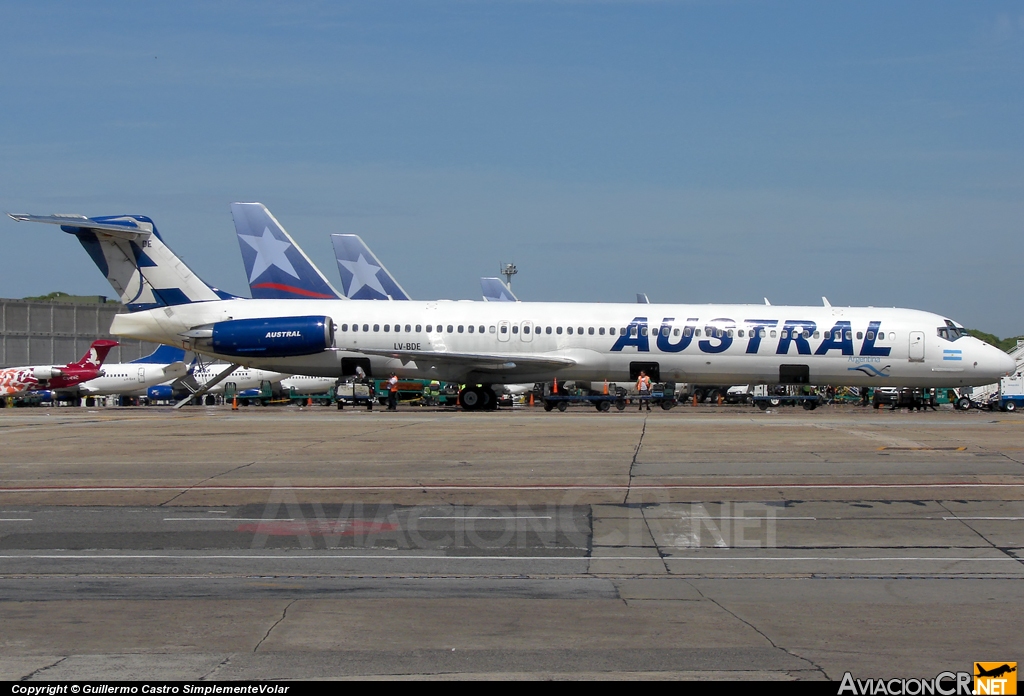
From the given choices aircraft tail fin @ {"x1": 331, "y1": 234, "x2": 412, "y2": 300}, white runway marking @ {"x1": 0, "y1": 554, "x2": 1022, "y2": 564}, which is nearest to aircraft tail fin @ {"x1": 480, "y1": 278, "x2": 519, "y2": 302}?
aircraft tail fin @ {"x1": 331, "y1": 234, "x2": 412, "y2": 300}

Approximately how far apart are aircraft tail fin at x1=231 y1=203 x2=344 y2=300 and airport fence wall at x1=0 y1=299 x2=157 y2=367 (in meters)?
53.4

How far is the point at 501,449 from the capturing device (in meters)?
19.4

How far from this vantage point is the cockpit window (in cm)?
3597

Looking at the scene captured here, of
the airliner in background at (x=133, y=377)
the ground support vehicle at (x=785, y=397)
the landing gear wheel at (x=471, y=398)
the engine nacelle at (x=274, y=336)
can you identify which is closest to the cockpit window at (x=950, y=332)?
the ground support vehicle at (x=785, y=397)

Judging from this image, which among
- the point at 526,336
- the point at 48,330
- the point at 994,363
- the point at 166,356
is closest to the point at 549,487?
the point at 526,336

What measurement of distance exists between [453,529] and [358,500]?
2.28 m

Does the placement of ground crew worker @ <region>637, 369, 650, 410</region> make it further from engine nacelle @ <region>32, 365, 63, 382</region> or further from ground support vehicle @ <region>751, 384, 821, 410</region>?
engine nacelle @ <region>32, 365, 63, 382</region>

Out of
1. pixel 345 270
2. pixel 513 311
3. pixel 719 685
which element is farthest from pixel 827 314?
pixel 719 685

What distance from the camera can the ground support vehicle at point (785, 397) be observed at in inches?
1794

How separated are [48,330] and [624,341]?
253 feet

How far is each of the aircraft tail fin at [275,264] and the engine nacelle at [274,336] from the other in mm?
6646

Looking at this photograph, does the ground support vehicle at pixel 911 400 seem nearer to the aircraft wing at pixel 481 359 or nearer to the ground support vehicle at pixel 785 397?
the ground support vehicle at pixel 785 397

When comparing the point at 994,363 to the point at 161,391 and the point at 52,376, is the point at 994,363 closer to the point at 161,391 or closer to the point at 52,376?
the point at 161,391

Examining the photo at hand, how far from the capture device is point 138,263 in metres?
36.8
